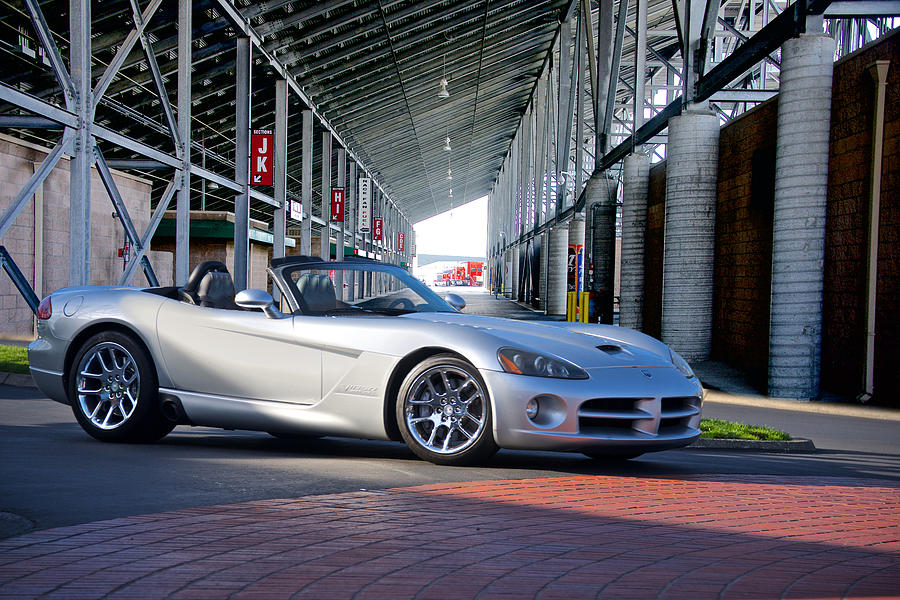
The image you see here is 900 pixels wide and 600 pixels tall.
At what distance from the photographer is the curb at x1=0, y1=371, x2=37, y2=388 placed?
1043cm

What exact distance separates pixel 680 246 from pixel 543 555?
1251cm

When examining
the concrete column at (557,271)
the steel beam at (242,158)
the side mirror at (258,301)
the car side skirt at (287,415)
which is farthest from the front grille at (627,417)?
the concrete column at (557,271)

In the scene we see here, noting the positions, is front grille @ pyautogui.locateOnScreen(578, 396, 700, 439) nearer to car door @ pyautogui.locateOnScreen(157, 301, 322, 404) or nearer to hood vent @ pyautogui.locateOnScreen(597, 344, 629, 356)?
hood vent @ pyautogui.locateOnScreen(597, 344, 629, 356)

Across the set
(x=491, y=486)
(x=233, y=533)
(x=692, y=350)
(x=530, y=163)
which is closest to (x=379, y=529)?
(x=233, y=533)

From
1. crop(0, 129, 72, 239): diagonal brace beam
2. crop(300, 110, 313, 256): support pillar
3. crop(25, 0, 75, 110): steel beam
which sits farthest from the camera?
crop(300, 110, 313, 256): support pillar

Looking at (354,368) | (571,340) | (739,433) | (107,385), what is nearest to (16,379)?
(107,385)

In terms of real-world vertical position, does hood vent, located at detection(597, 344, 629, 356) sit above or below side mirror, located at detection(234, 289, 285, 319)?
below

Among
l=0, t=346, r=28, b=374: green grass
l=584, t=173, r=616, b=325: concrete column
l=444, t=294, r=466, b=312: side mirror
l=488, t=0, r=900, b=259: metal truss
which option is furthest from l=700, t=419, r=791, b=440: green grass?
l=584, t=173, r=616, b=325: concrete column

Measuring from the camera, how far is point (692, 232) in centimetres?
1527

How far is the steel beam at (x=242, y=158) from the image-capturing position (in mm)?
21516

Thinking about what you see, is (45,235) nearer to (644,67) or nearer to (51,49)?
(51,49)

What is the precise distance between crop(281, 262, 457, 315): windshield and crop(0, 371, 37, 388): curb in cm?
561

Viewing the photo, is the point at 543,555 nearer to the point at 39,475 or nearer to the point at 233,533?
the point at 233,533

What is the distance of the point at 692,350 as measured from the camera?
1529 centimetres
